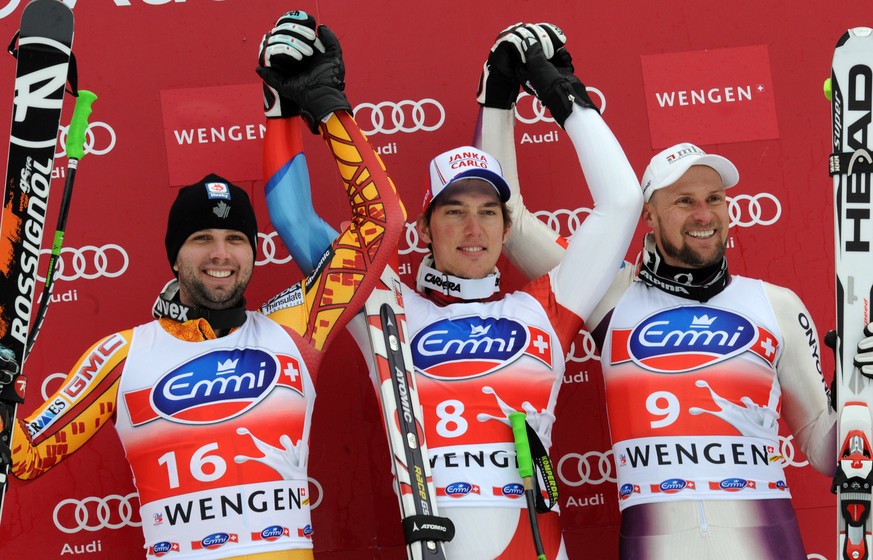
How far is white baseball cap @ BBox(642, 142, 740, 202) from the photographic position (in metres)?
3.71

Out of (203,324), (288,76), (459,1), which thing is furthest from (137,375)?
(459,1)

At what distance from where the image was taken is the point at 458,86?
174 inches

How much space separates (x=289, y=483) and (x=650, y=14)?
233cm

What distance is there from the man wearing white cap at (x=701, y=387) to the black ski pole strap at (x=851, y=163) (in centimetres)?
36

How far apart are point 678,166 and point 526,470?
111cm

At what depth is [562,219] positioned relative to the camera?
4.39m

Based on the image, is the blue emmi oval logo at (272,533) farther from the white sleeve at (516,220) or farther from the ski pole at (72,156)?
the white sleeve at (516,220)

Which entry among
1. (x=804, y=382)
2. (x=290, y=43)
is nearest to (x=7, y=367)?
(x=290, y=43)

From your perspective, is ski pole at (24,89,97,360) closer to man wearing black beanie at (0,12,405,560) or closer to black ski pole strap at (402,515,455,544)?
man wearing black beanie at (0,12,405,560)

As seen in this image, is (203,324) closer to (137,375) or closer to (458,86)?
(137,375)

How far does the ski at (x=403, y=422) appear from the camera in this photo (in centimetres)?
334

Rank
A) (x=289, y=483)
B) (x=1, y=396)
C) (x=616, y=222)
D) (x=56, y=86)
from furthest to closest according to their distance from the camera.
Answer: (x=616, y=222), (x=289, y=483), (x=56, y=86), (x=1, y=396)

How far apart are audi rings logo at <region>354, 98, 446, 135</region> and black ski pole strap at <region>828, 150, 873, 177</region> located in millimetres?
1503


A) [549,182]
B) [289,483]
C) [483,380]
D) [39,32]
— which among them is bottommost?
[289,483]
